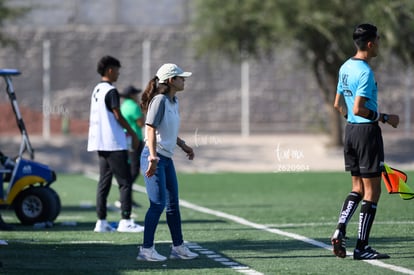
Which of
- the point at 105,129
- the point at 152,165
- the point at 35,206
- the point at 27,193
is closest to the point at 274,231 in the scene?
the point at 105,129

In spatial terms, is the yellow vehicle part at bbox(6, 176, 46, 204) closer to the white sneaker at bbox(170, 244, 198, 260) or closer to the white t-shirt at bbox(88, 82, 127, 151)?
the white t-shirt at bbox(88, 82, 127, 151)

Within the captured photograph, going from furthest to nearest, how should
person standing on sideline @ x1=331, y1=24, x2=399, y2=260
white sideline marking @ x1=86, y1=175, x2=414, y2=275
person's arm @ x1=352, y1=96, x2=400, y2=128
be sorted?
person standing on sideline @ x1=331, y1=24, x2=399, y2=260 → person's arm @ x1=352, y1=96, x2=400, y2=128 → white sideline marking @ x1=86, y1=175, x2=414, y2=275

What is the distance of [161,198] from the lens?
10906mm

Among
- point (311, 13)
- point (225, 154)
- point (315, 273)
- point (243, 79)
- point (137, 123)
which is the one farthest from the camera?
point (243, 79)

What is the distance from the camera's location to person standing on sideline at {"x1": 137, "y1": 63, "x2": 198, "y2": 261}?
1085 cm

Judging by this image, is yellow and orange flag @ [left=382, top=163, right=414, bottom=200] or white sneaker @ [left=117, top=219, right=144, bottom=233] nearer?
yellow and orange flag @ [left=382, top=163, right=414, bottom=200]

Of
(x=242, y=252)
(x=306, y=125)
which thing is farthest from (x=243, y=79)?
(x=242, y=252)

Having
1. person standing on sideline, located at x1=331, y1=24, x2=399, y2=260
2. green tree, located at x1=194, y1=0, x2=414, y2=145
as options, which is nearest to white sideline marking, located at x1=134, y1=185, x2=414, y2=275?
person standing on sideline, located at x1=331, y1=24, x2=399, y2=260

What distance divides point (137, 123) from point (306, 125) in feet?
70.5

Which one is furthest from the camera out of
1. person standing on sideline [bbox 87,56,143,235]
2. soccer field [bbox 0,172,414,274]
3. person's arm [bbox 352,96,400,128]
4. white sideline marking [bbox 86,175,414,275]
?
person standing on sideline [bbox 87,56,143,235]

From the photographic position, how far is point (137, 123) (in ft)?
55.3

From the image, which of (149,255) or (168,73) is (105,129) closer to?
(168,73)

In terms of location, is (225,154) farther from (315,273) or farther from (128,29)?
(315,273)

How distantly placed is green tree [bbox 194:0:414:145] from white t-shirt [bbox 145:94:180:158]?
20.9m
